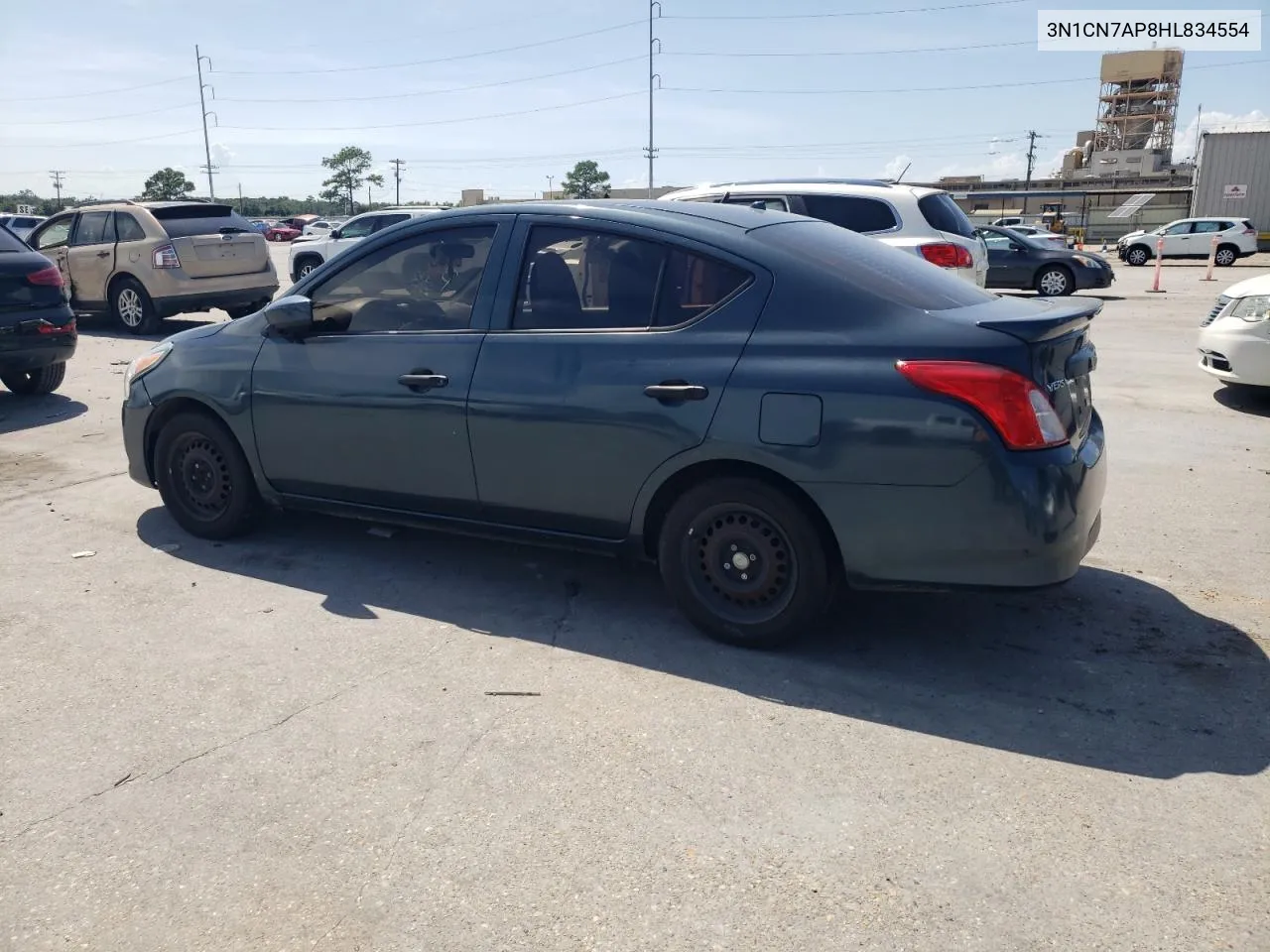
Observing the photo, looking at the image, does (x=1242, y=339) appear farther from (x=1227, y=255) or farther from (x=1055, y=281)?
(x=1227, y=255)

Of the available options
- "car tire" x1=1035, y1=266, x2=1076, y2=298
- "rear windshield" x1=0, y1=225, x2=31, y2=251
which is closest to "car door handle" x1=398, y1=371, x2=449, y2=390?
"rear windshield" x1=0, y1=225, x2=31, y2=251

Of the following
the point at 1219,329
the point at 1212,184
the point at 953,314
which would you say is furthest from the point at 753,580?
the point at 1212,184

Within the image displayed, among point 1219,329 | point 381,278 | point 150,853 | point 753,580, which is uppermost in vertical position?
point 381,278

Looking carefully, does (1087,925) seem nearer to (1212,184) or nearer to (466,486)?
(466,486)

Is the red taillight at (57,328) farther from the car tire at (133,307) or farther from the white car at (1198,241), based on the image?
the white car at (1198,241)

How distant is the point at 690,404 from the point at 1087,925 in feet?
7.02

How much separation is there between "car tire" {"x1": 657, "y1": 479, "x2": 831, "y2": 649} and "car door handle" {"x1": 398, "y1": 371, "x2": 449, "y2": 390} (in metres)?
1.17

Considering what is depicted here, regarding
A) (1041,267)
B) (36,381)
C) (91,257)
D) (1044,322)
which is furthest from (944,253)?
(1041,267)

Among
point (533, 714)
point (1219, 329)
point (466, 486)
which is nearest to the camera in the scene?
point (533, 714)

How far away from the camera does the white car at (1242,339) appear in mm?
8234

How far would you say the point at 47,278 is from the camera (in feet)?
29.0

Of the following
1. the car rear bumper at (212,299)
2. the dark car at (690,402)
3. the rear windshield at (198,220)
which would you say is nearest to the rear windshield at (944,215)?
the dark car at (690,402)

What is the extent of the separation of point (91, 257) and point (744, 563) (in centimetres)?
1285

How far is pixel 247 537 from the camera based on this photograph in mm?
5422
